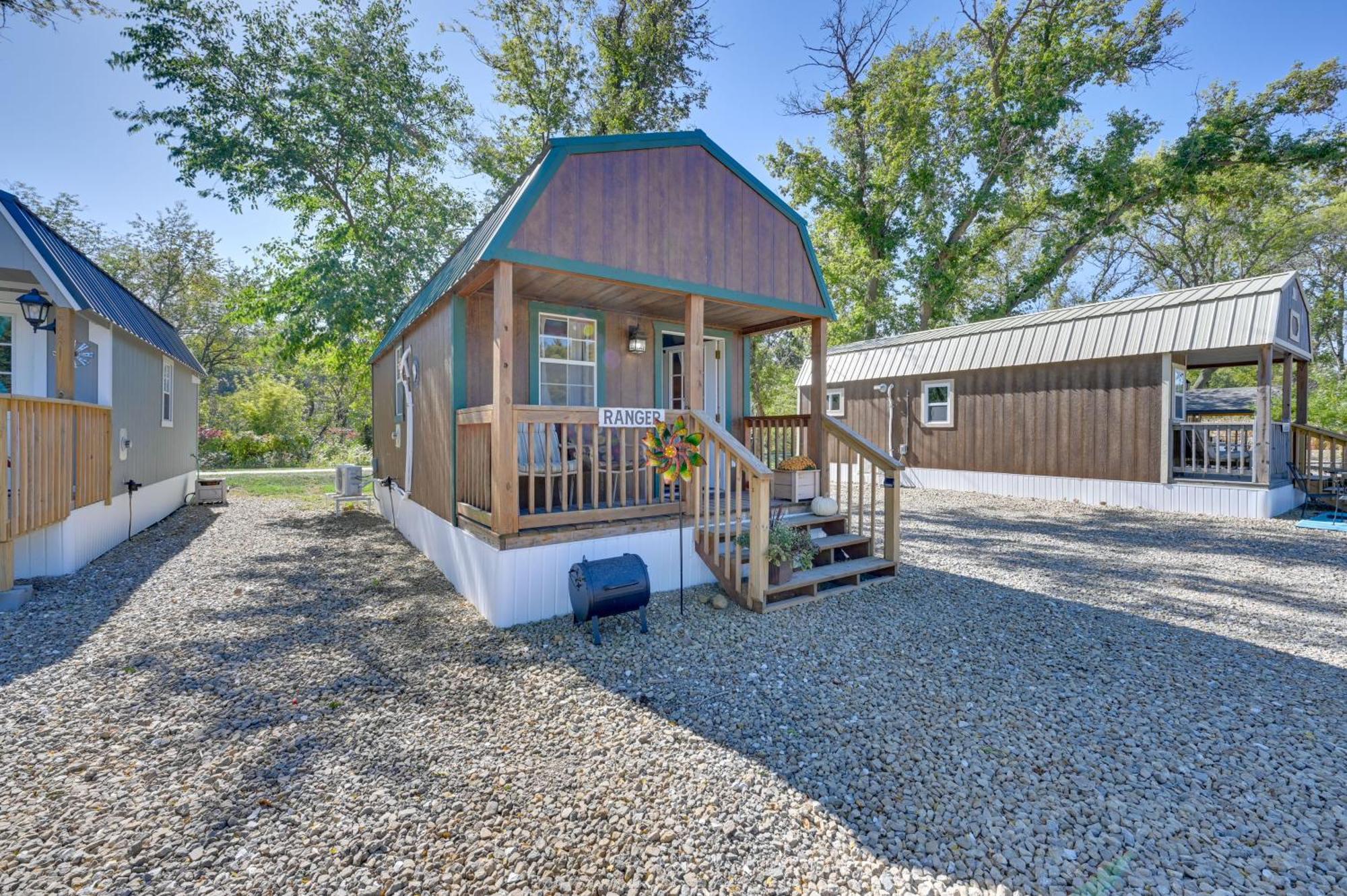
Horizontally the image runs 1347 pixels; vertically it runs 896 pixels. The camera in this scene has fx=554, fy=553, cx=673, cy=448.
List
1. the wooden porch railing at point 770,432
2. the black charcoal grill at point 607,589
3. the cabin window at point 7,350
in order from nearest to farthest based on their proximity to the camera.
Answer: the black charcoal grill at point 607,589 → the cabin window at point 7,350 → the wooden porch railing at point 770,432

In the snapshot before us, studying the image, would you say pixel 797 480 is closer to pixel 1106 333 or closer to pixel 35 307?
pixel 35 307

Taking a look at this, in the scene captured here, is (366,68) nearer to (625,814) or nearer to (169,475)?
(169,475)

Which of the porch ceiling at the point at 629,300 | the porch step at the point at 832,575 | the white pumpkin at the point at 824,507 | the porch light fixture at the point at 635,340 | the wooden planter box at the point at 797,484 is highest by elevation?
the porch ceiling at the point at 629,300

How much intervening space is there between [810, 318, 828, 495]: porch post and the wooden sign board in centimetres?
214

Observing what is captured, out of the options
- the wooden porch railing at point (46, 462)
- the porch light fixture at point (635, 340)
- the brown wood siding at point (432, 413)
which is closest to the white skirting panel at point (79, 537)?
the wooden porch railing at point (46, 462)

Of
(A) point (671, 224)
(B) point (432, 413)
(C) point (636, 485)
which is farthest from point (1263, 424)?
(B) point (432, 413)

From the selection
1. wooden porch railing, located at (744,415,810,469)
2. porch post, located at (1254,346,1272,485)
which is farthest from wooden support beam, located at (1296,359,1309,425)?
wooden porch railing, located at (744,415,810,469)

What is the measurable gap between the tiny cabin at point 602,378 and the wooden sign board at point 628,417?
0.09ft

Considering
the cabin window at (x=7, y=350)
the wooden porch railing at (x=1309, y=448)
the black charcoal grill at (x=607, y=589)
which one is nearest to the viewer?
the black charcoal grill at (x=607, y=589)

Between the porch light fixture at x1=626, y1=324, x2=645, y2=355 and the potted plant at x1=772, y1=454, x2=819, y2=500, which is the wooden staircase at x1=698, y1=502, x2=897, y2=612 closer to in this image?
the potted plant at x1=772, y1=454, x2=819, y2=500

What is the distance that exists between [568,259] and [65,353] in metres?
5.42

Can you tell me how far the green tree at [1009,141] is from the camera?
14.9 metres

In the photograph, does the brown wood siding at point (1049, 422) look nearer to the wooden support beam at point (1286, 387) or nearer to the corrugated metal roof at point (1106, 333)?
the corrugated metal roof at point (1106, 333)

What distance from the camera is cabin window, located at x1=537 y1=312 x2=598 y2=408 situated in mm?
6023
